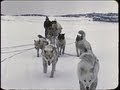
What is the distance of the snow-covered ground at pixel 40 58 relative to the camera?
2172 mm

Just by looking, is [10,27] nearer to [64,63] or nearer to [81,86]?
[64,63]

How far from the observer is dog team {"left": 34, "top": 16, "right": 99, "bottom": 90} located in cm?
179

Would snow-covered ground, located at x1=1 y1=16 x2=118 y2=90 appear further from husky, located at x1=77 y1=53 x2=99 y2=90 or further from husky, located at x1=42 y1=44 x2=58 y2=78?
husky, located at x1=77 y1=53 x2=99 y2=90

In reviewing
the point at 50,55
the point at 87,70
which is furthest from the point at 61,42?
the point at 87,70

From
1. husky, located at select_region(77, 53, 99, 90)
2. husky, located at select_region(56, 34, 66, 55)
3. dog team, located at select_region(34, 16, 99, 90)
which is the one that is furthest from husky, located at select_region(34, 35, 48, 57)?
husky, located at select_region(77, 53, 99, 90)

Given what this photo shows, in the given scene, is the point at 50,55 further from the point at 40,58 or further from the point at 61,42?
the point at 61,42

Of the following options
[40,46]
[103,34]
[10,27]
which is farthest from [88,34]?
[10,27]

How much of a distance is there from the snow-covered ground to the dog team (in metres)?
0.07

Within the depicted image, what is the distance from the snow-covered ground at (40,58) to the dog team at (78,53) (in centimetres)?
7

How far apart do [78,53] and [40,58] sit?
0.34 metres

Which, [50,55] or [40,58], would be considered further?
[40,58]

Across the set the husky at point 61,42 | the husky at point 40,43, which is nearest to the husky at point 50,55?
the husky at point 40,43

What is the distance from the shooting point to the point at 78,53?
263 centimetres

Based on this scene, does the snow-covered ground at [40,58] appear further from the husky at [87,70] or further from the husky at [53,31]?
the husky at [87,70]
